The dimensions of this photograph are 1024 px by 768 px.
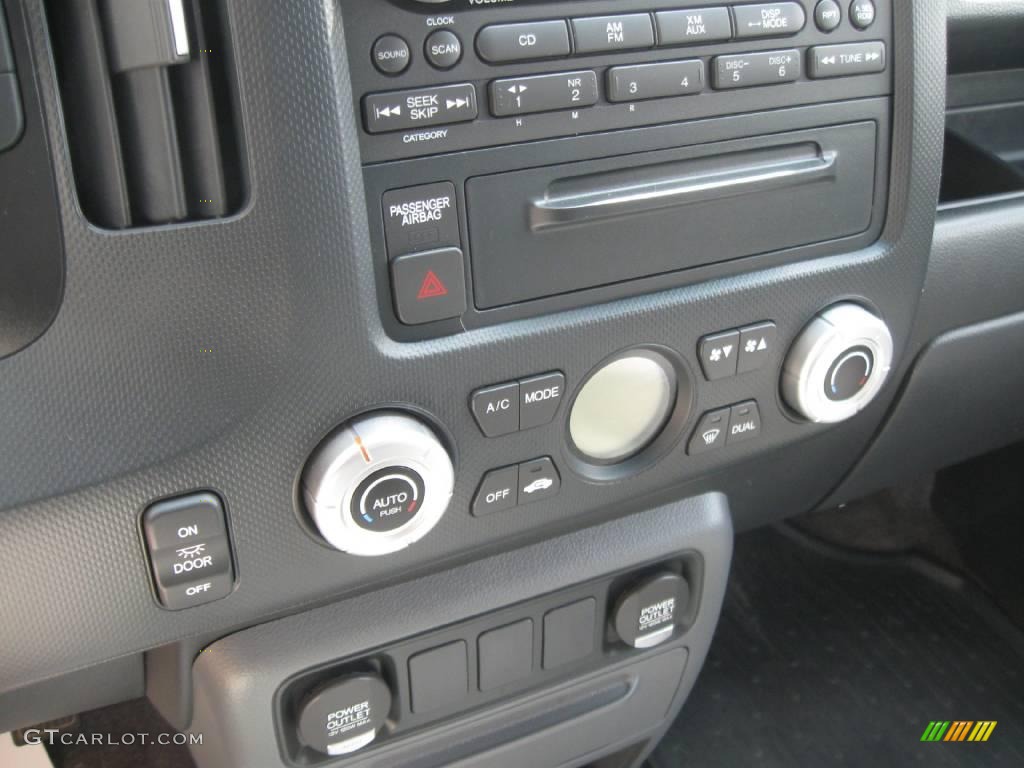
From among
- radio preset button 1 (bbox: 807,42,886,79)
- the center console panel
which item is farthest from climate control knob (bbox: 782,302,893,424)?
radio preset button 1 (bbox: 807,42,886,79)

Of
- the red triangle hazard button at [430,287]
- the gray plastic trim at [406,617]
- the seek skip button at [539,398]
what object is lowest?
the gray plastic trim at [406,617]

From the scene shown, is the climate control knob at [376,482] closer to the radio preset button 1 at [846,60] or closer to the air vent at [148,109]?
the air vent at [148,109]

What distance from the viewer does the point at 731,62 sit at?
573mm

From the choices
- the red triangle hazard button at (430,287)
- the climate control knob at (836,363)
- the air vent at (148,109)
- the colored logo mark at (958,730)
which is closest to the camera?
the air vent at (148,109)

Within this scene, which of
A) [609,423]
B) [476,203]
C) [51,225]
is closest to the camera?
[51,225]

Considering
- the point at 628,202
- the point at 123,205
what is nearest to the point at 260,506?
the point at 123,205

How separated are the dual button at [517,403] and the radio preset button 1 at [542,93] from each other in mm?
159

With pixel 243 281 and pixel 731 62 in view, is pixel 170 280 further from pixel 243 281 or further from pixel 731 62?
pixel 731 62

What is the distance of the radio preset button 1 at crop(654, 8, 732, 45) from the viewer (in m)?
0.54

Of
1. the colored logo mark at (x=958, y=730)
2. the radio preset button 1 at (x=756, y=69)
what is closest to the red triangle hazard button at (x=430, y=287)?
the radio preset button 1 at (x=756, y=69)

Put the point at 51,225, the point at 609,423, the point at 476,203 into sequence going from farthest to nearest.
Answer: the point at 609,423 < the point at 476,203 < the point at 51,225

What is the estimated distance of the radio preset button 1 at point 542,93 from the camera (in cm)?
51

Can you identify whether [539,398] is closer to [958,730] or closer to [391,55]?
[391,55]

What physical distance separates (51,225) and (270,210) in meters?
0.10
